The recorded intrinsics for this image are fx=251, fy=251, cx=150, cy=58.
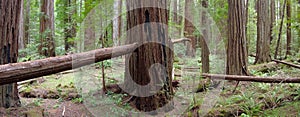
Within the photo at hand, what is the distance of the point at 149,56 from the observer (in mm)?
4938

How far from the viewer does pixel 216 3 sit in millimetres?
12531

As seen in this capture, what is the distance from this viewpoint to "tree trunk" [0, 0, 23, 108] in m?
4.32

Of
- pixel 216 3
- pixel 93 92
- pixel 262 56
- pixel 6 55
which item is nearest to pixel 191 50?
pixel 216 3

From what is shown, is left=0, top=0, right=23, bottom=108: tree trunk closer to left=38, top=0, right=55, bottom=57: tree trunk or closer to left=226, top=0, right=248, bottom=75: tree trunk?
left=226, top=0, right=248, bottom=75: tree trunk

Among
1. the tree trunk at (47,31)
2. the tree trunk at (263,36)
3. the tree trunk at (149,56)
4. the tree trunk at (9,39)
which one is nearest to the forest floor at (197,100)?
the tree trunk at (9,39)

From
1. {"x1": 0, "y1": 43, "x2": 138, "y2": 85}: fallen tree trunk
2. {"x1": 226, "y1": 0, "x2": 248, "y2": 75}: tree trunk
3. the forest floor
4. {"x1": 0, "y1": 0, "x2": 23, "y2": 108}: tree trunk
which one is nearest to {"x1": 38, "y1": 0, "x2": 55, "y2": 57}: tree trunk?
the forest floor

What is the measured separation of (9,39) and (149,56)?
2527 millimetres

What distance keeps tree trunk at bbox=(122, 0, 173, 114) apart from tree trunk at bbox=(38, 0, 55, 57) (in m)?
7.64

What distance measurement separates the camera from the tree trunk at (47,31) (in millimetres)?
11609

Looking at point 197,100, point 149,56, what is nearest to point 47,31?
point 149,56

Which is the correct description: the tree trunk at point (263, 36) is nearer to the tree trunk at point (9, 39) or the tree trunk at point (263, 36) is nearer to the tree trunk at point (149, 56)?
the tree trunk at point (149, 56)

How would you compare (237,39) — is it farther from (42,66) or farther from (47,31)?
(47,31)

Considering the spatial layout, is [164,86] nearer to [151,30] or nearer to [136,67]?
[136,67]

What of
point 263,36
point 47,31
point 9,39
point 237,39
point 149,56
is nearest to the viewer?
point 9,39
